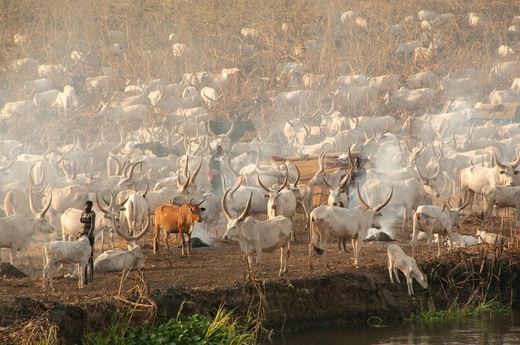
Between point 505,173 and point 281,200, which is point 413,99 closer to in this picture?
point 505,173

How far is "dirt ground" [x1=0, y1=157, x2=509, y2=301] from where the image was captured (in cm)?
1255

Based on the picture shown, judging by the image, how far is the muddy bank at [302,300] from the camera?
415 inches

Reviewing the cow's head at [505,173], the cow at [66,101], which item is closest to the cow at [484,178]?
the cow's head at [505,173]

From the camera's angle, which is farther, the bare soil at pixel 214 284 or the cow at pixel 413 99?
the cow at pixel 413 99

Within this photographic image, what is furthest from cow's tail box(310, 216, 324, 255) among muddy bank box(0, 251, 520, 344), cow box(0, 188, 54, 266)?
cow box(0, 188, 54, 266)

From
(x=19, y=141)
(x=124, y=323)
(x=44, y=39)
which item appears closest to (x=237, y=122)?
(x=19, y=141)

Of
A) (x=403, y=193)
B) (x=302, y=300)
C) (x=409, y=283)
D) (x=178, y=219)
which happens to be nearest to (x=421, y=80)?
(x=403, y=193)

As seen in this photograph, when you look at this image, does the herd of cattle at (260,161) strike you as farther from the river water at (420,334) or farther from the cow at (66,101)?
the river water at (420,334)

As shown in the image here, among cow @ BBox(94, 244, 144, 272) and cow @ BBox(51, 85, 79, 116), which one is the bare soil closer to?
cow @ BBox(94, 244, 144, 272)

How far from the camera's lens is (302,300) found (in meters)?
13.0

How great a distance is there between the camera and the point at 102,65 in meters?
38.8

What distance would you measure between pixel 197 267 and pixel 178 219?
150cm

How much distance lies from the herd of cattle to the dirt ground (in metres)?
0.32

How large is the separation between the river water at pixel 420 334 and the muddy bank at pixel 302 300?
293mm
